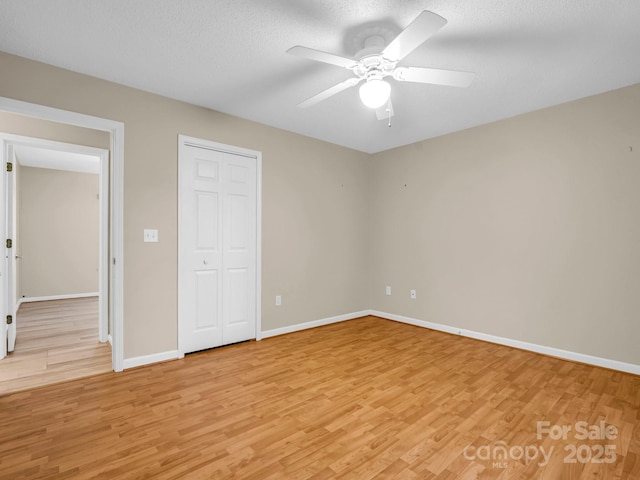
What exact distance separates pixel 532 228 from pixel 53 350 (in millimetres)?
5253

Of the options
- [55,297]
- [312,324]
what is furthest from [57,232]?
[312,324]

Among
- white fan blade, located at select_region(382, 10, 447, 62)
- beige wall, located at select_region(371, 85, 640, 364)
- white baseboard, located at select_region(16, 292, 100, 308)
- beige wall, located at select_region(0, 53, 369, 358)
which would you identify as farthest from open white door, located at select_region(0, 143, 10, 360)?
beige wall, located at select_region(371, 85, 640, 364)

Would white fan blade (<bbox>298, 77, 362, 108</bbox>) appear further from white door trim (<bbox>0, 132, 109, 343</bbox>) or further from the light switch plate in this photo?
white door trim (<bbox>0, 132, 109, 343</bbox>)

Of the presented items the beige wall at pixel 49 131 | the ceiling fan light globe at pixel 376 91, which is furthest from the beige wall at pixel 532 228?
the beige wall at pixel 49 131

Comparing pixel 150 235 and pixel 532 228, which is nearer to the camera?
pixel 150 235

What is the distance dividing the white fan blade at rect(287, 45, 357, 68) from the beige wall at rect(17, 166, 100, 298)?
6.70 m

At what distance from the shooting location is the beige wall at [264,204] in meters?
2.76

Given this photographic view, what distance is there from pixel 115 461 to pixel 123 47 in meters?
2.65

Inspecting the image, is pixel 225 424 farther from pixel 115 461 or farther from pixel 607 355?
pixel 607 355

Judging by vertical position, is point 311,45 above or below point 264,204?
above

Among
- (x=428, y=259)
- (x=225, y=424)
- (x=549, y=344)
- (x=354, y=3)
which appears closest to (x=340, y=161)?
(x=428, y=259)

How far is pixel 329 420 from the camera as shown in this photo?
2.08 metres

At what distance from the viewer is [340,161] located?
4684 millimetres

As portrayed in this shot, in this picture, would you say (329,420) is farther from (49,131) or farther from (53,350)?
(49,131)
